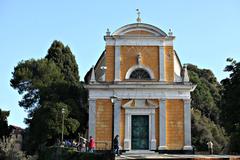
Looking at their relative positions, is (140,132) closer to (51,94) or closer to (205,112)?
(51,94)

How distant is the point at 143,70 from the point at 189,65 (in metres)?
32.8

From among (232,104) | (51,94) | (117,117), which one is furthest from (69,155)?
(51,94)

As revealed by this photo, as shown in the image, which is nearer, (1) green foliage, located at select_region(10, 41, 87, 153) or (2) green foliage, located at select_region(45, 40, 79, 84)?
(1) green foliage, located at select_region(10, 41, 87, 153)

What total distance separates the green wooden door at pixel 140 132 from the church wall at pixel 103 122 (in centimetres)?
178

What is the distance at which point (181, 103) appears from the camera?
94.1 feet

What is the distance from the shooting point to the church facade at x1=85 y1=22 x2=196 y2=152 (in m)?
28.2

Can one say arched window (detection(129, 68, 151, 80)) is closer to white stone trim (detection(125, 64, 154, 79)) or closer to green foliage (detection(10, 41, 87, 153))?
white stone trim (detection(125, 64, 154, 79))

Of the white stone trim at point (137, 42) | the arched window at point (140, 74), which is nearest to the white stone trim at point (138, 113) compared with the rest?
the arched window at point (140, 74)

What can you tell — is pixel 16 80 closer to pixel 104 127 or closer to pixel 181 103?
pixel 104 127

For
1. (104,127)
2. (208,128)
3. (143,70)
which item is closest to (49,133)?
(104,127)

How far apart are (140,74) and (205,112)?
27.4 m

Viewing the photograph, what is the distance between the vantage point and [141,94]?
2867 centimetres

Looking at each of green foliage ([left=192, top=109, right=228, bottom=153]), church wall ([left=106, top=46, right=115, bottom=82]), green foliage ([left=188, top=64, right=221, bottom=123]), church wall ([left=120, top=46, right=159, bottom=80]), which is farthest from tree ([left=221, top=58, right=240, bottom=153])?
green foliage ([left=188, top=64, right=221, bottom=123])

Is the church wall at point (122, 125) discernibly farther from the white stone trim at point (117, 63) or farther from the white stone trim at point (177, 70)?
the white stone trim at point (177, 70)
